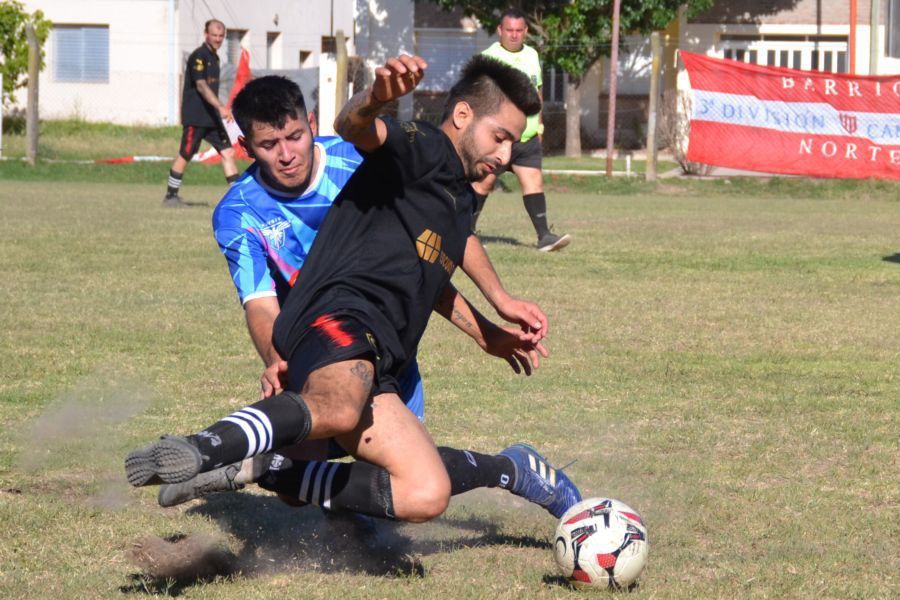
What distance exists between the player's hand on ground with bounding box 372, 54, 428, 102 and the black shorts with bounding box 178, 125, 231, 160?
40.4 feet

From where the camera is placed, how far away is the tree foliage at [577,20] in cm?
2872

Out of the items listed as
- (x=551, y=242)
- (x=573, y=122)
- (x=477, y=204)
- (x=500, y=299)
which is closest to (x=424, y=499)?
(x=500, y=299)

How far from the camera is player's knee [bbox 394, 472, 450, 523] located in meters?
3.70

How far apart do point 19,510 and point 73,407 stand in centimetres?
150

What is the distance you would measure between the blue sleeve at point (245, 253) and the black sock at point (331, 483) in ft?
1.72

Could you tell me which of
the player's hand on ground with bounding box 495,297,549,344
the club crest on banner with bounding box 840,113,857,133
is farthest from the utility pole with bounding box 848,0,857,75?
the player's hand on ground with bounding box 495,297,549,344

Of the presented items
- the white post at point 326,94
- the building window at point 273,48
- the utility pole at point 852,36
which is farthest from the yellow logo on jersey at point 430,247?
the building window at point 273,48

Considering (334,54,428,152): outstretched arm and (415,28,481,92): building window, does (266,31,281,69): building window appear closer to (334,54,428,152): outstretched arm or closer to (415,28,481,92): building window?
(415,28,481,92): building window

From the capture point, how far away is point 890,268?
10.9m

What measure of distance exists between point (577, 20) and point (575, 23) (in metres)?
0.08

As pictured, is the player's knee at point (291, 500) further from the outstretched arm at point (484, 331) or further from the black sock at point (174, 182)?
the black sock at point (174, 182)

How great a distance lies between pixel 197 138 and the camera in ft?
51.2

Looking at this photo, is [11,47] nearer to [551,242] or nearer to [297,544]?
[551,242]

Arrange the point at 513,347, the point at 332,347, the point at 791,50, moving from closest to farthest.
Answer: the point at 332,347 → the point at 513,347 → the point at 791,50
